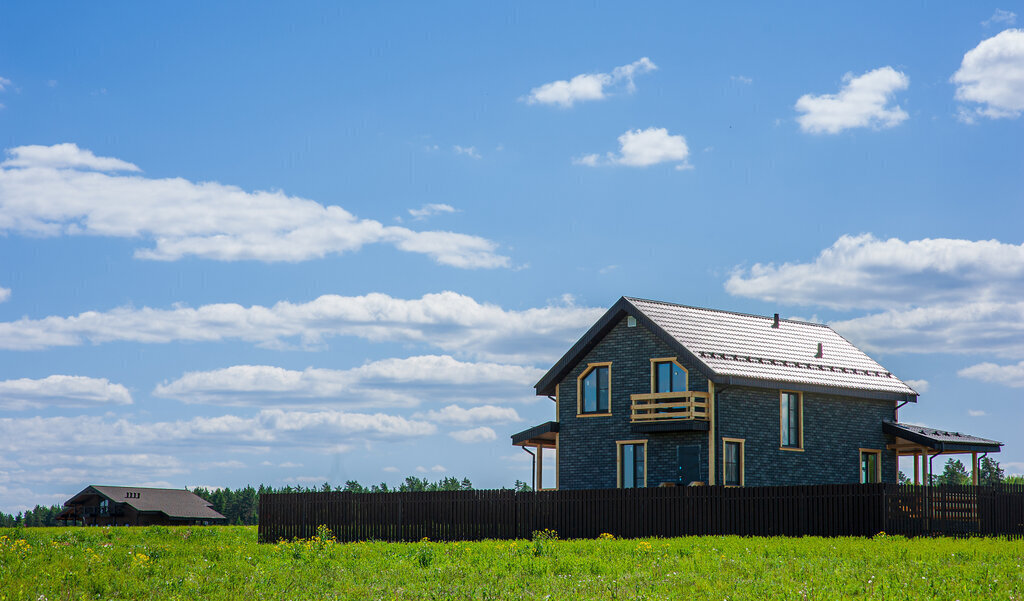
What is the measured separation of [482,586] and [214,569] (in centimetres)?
533

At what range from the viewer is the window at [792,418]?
1362 inches

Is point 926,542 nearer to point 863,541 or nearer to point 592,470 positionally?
point 863,541

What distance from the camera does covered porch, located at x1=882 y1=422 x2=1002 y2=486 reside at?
35.8 m

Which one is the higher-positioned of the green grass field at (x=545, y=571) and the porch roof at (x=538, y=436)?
the porch roof at (x=538, y=436)

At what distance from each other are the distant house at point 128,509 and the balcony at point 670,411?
148 ft

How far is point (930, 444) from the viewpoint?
117 ft

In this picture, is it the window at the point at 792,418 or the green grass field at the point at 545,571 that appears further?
the window at the point at 792,418

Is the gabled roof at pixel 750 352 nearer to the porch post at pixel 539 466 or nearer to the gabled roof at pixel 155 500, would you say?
the porch post at pixel 539 466

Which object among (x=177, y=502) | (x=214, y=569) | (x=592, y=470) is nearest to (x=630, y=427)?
(x=592, y=470)

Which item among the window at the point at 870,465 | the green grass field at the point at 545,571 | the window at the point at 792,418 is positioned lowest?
the green grass field at the point at 545,571

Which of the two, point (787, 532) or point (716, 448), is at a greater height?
point (716, 448)

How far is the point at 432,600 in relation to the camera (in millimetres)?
15227

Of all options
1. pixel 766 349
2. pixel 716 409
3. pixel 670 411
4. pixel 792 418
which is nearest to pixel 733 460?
pixel 716 409

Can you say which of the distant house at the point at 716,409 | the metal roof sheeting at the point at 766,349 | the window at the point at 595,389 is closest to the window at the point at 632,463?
the distant house at the point at 716,409
